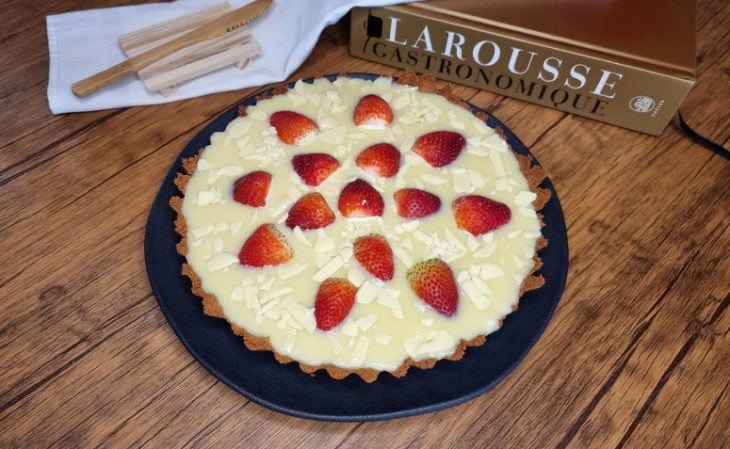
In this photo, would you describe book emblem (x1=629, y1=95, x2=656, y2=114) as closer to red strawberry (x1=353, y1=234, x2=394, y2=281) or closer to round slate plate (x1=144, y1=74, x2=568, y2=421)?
round slate plate (x1=144, y1=74, x2=568, y2=421)

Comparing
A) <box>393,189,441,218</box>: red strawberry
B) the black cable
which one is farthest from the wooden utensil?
the black cable

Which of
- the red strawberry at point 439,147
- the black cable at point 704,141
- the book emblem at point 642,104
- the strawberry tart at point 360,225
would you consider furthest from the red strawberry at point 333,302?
the black cable at point 704,141

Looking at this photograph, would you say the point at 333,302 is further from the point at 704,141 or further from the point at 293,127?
→ the point at 704,141

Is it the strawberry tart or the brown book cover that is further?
the brown book cover

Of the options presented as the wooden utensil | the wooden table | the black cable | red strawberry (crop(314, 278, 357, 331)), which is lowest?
the wooden table

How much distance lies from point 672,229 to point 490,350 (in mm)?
539

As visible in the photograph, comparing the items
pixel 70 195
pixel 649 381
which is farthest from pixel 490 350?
pixel 70 195

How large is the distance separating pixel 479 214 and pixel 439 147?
0.57 feet

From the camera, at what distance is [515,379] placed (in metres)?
1.05

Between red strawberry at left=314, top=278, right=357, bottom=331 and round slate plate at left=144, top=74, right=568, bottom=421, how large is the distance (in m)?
→ 0.08

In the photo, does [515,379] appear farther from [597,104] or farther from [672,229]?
[597,104]

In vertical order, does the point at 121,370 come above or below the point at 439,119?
below

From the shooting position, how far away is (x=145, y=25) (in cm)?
148

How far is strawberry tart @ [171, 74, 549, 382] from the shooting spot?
3.27ft
